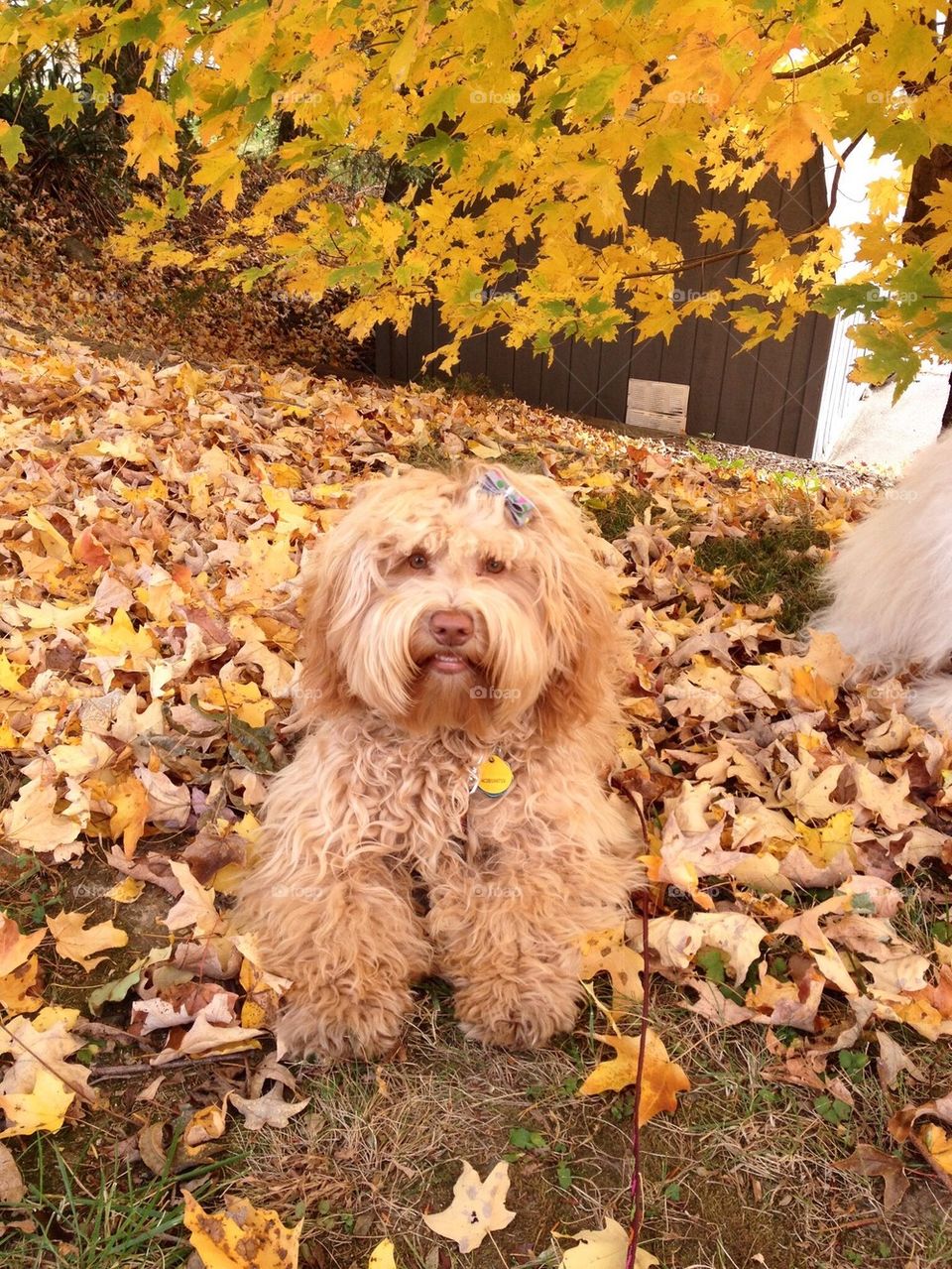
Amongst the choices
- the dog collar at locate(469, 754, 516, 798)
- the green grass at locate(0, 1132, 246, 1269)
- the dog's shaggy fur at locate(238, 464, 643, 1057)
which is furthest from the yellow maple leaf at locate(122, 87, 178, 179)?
the green grass at locate(0, 1132, 246, 1269)

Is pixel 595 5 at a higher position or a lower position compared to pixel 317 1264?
higher

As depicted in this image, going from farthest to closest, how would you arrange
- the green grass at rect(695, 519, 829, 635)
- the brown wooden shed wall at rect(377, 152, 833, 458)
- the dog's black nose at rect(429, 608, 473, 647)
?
the brown wooden shed wall at rect(377, 152, 833, 458)
the green grass at rect(695, 519, 829, 635)
the dog's black nose at rect(429, 608, 473, 647)

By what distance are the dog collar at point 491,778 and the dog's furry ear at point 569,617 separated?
156mm

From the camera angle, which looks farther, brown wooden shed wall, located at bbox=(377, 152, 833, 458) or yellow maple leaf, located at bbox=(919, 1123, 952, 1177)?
brown wooden shed wall, located at bbox=(377, 152, 833, 458)

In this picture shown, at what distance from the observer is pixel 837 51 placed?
4062mm

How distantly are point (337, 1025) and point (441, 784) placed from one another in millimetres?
648

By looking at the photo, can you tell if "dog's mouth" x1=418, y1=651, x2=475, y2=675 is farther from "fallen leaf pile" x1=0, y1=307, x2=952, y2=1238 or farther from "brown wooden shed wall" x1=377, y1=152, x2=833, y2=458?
"brown wooden shed wall" x1=377, y1=152, x2=833, y2=458

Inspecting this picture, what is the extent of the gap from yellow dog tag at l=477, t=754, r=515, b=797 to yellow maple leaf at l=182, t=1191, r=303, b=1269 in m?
1.08

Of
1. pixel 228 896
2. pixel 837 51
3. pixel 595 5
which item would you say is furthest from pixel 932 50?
pixel 228 896

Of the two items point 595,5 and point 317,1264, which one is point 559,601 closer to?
point 317,1264

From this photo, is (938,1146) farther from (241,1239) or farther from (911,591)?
(911,591)

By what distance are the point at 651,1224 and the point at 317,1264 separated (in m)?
0.65

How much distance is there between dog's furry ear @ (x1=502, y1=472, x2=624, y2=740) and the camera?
2.46m

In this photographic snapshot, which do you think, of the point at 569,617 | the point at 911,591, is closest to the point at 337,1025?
the point at 569,617
